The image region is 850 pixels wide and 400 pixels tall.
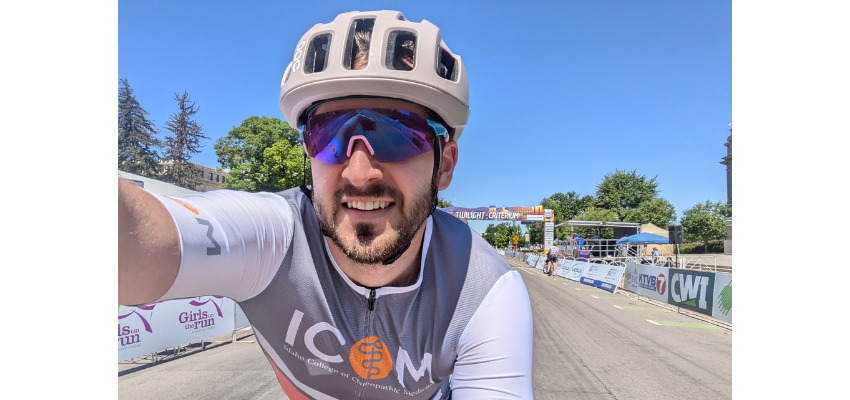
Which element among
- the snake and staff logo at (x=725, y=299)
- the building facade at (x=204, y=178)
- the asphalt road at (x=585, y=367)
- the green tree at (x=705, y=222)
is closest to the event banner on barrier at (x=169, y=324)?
the asphalt road at (x=585, y=367)

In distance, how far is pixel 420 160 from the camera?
67.8 inches

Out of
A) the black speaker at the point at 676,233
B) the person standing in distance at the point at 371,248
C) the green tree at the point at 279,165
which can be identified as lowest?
the black speaker at the point at 676,233

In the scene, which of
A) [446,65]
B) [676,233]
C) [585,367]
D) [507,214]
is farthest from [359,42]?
[507,214]

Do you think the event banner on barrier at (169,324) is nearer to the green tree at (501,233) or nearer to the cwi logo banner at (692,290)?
the cwi logo banner at (692,290)

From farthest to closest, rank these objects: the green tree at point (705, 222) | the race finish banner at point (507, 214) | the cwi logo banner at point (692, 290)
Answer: the green tree at point (705, 222), the race finish banner at point (507, 214), the cwi logo banner at point (692, 290)

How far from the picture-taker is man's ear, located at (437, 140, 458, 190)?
2012mm

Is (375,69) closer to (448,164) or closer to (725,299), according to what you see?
(448,164)

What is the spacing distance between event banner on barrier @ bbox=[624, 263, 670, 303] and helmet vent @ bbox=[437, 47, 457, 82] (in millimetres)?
15031

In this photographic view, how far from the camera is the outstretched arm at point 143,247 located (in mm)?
971

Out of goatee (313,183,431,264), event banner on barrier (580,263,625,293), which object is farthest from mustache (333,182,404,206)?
event banner on barrier (580,263,625,293)

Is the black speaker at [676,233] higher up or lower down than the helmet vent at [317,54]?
lower down

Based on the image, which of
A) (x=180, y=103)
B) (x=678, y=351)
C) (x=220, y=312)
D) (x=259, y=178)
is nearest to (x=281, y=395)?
(x=220, y=312)
